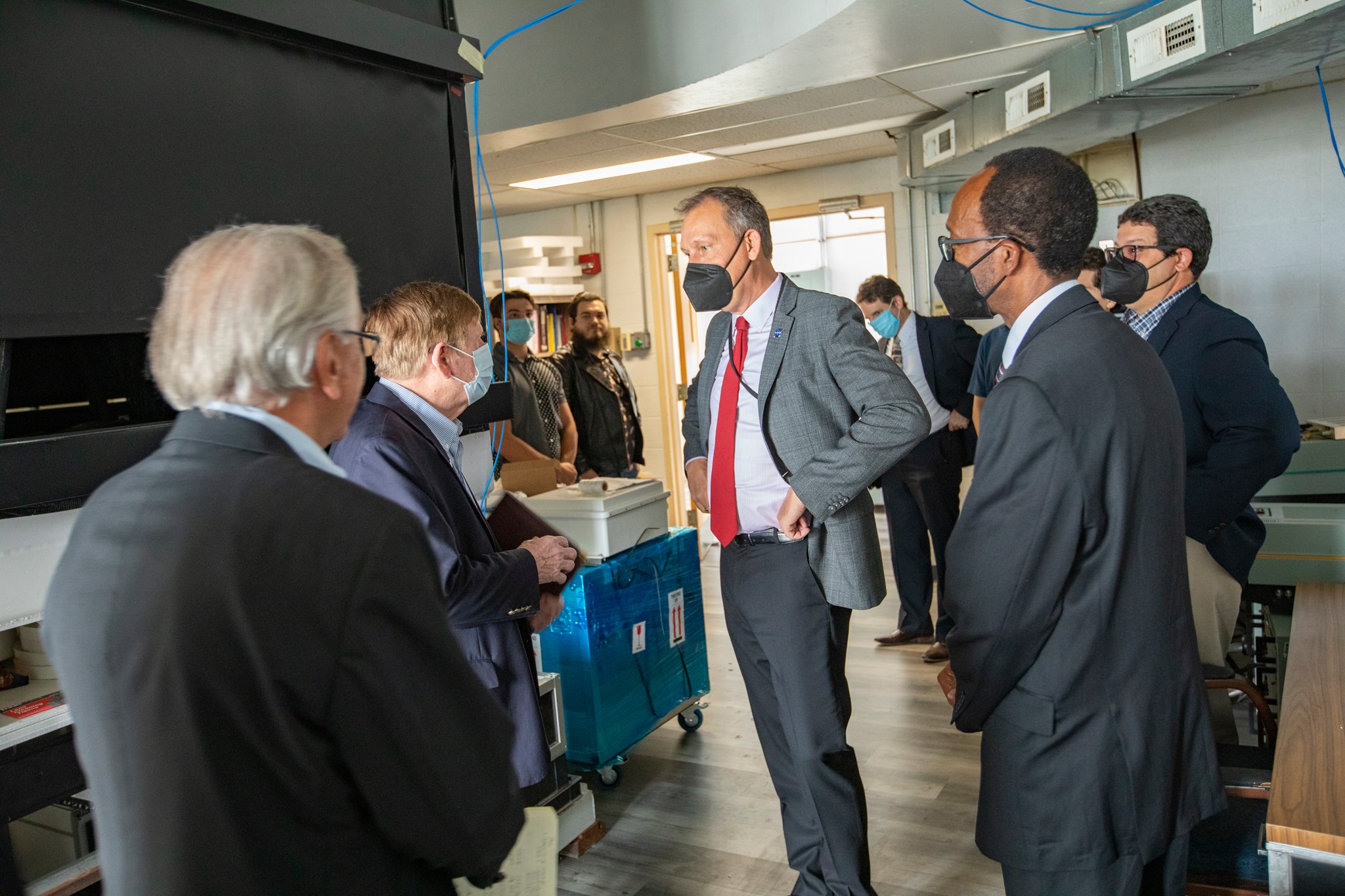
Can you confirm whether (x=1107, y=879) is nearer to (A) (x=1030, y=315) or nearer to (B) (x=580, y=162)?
(A) (x=1030, y=315)

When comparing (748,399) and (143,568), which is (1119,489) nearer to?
(748,399)

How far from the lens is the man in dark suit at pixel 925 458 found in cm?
420

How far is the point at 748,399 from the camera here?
2123mm

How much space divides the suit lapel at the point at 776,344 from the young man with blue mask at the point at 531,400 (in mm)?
2054

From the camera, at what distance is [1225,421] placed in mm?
2348

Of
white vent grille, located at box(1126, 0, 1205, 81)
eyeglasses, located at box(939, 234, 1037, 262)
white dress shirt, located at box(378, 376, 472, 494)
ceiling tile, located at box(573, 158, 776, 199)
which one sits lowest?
white dress shirt, located at box(378, 376, 472, 494)

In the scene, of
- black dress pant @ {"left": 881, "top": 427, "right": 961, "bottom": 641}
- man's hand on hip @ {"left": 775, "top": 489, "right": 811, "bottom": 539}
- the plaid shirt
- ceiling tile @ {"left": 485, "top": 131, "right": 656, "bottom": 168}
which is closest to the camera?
man's hand on hip @ {"left": 775, "top": 489, "right": 811, "bottom": 539}

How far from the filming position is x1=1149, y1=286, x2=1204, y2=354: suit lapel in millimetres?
2473

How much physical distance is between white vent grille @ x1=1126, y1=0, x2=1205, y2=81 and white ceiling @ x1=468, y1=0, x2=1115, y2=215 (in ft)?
0.61

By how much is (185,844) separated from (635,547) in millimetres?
2379

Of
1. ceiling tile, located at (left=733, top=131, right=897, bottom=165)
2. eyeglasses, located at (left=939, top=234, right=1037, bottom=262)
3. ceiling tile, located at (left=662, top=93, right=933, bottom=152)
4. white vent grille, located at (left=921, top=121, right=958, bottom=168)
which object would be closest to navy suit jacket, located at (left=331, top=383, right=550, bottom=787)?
eyeglasses, located at (left=939, top=234, right=1037, bottom=262)

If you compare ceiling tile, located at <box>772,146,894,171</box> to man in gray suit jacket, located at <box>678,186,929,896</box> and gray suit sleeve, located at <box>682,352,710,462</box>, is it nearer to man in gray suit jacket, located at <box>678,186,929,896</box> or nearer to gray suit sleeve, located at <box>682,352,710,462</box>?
gray suit sleeve, located at <box>682,352,710,462</box>

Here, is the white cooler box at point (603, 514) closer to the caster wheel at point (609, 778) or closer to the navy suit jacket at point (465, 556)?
the caster wheel at point (609, 778)

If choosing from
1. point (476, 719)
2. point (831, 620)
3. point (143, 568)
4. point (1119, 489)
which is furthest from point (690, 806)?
point (143, 568)
